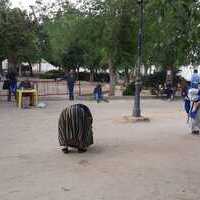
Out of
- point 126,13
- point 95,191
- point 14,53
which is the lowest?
point 95,191

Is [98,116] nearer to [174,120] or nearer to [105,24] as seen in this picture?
[174,120]

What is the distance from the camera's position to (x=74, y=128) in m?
12.1

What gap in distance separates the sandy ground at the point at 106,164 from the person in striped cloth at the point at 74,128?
0.22m

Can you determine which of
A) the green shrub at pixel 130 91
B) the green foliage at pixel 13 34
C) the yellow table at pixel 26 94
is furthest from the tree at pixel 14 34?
the green shrub at pixel 130 91

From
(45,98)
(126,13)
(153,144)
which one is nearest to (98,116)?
(153,144)

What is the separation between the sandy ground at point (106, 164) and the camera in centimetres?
858

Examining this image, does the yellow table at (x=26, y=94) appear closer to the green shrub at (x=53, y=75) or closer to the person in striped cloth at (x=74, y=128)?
the person in striped cloth at (x=74, y=128)

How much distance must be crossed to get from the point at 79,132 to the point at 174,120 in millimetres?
7695

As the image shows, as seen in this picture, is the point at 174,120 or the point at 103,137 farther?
the point at 174,120

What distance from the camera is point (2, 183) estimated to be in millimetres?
9156

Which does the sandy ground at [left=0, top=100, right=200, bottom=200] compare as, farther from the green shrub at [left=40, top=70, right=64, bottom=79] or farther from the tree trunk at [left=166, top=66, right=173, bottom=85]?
the green shrub at [left=40, top=70, right=64, bottom=79]

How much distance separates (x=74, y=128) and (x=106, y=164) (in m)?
1.51

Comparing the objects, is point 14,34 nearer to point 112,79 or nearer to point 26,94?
point 26,94

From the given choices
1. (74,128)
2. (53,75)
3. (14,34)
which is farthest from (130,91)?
(53,75)
